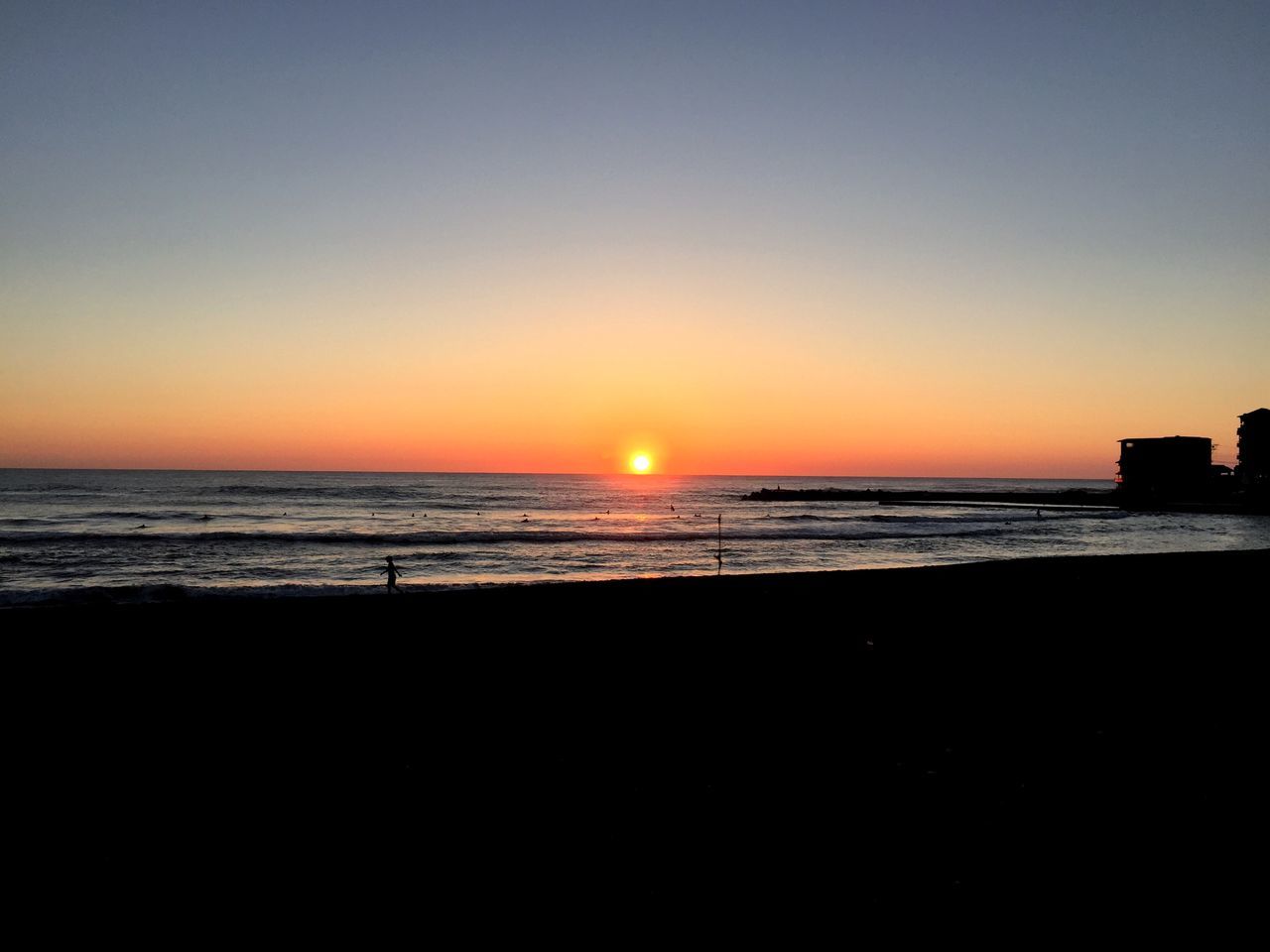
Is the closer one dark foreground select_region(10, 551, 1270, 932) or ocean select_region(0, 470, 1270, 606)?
dark foreground select_region(10, 551, 1270, 932)

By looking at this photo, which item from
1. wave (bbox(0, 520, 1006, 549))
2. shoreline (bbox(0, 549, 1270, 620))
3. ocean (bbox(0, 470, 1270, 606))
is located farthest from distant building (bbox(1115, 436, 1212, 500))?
shoreline (bbox(0, 549, 1270, 620))

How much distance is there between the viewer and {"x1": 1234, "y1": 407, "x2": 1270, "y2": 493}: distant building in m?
76.4

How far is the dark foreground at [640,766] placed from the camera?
4629 mm

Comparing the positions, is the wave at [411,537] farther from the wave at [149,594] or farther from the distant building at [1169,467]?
the distant building at [1169,467]

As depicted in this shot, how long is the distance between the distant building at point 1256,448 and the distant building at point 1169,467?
11.6 feet

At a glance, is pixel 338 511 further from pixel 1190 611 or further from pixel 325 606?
pixel 1190 611

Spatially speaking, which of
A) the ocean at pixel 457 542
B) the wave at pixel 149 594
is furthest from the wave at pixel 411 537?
the wave at pixel 149 594

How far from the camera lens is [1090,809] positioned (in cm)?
561

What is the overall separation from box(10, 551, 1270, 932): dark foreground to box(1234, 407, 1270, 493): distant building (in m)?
82.5

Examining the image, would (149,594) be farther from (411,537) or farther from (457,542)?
(411,537)

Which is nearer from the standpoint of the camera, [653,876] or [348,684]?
[653,876]

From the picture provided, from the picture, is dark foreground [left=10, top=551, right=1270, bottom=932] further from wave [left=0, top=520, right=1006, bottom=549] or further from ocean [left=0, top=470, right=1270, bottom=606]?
wave [left=0, top=520, right=1006, bottom=549]

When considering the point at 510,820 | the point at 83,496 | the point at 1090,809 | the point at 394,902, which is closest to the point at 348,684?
the point at 510,820

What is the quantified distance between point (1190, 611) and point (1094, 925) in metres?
12.6
